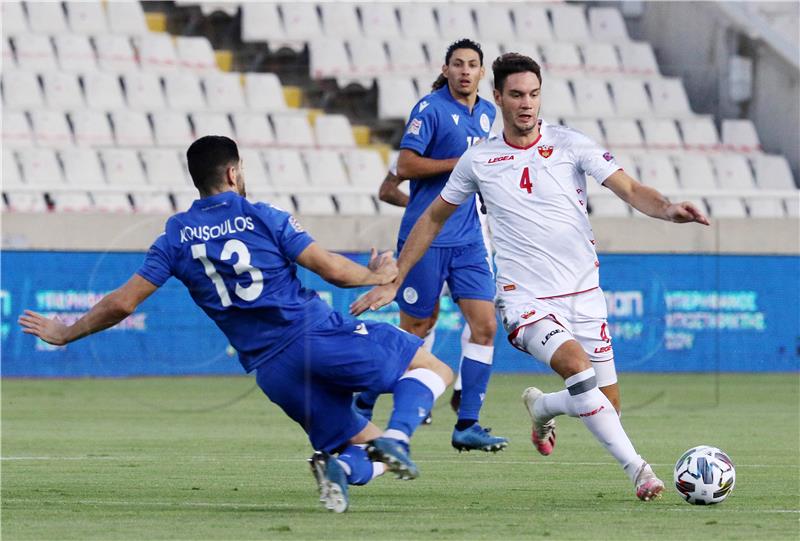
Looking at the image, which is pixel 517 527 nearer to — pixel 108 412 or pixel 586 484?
pixel 586 484

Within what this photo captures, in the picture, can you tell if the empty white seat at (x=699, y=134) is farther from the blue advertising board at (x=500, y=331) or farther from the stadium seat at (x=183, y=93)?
the stadium seat at (x=183, y=93)

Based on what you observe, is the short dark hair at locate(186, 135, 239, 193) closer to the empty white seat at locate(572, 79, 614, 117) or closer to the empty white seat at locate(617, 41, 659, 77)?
the empty white seat at locate(572, 79, 614, 117)

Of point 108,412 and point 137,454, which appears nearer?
point 137,454

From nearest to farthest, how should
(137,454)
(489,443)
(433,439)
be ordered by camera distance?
1. (489,443)
2. (137,454)
3. (433,439)

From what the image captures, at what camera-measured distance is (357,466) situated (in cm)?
682

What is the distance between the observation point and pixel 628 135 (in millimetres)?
24297

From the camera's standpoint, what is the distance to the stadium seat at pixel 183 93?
22141mm

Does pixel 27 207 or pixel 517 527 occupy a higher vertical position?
pixel 517 527

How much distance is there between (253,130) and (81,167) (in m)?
2.79

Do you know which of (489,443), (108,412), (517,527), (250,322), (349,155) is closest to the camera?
(517,527)

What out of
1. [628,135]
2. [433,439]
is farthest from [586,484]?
[628,135]

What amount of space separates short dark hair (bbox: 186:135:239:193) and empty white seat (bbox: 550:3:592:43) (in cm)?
1974

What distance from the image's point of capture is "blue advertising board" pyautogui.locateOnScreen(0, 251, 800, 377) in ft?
59.1

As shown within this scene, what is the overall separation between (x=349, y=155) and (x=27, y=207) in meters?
4.94
